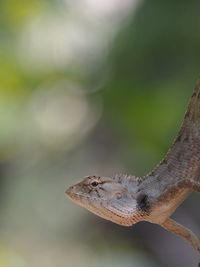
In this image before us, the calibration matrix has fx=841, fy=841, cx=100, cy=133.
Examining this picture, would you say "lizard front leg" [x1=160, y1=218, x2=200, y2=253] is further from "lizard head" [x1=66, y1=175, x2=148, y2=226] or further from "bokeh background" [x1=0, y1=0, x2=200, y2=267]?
"bokeh background" [x1=0, y1=0, x2=200, y2=267]

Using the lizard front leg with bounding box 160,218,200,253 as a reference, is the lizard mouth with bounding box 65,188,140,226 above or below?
above

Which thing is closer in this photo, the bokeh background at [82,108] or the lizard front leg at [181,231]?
the lizard front leg at [181,231]

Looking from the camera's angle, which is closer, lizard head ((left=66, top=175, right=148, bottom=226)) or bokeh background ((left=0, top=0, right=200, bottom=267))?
lizard head ((left=66, top=175, right=148, bottom=226))

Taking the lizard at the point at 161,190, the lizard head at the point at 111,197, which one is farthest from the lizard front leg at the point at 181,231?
the lizard head at the point at 111,197

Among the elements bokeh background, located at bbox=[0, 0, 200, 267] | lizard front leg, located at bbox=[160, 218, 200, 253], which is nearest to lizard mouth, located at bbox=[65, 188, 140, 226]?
lizard front leg, located at bbox=[160, 218, 200, 253]

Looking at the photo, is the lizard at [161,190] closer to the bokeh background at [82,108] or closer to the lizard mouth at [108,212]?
the lizard mouth at [108,212]

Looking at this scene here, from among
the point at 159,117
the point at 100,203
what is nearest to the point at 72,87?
the point at 159,117

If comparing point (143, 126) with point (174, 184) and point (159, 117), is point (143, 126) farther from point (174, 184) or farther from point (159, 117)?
point (174, 184)
